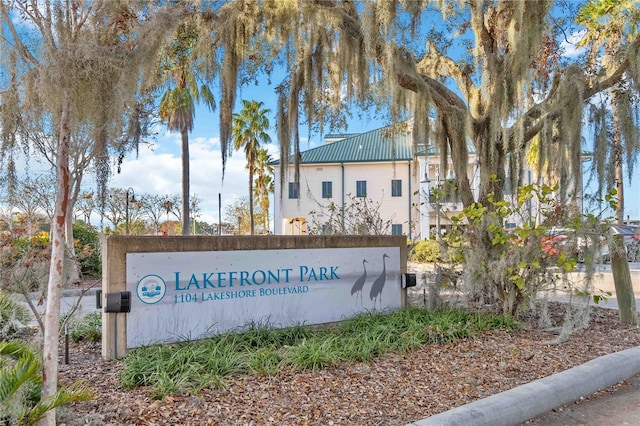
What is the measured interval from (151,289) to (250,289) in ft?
3.79

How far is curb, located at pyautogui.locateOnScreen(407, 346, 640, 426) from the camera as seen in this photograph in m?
3.39

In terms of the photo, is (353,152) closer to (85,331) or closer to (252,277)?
(252,277)

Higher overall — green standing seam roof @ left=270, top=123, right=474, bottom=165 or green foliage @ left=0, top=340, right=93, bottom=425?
green standing seam roof @ left=270, top=123, right=474, bottom=165

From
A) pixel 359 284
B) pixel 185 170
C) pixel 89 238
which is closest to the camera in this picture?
pixel 359 284

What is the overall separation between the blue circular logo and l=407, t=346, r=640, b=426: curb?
2940 mm

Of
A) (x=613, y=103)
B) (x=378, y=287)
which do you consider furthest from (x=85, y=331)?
(x=613, y=103)

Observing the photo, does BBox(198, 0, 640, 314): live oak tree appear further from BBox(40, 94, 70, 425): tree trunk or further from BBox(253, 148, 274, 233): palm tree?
BBox(253, 148, 274, 233): palm tree

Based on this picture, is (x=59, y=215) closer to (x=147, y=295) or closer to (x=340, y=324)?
→ (x=147, y=295)

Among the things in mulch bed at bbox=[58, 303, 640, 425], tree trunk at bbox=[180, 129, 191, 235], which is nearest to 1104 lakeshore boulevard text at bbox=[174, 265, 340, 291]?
mulch bed at bbox=[58, 303, 640, 425]

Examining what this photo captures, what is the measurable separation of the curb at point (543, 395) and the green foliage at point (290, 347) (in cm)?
124

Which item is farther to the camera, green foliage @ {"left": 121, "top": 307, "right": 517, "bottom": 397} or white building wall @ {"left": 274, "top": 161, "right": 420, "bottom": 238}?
white building wall @ {"left": 274, "top": 161, "right": 420, "bottom": 238}

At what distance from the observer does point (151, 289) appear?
496 cm

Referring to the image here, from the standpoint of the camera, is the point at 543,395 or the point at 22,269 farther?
the point at 22,269

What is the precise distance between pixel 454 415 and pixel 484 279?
321cm
